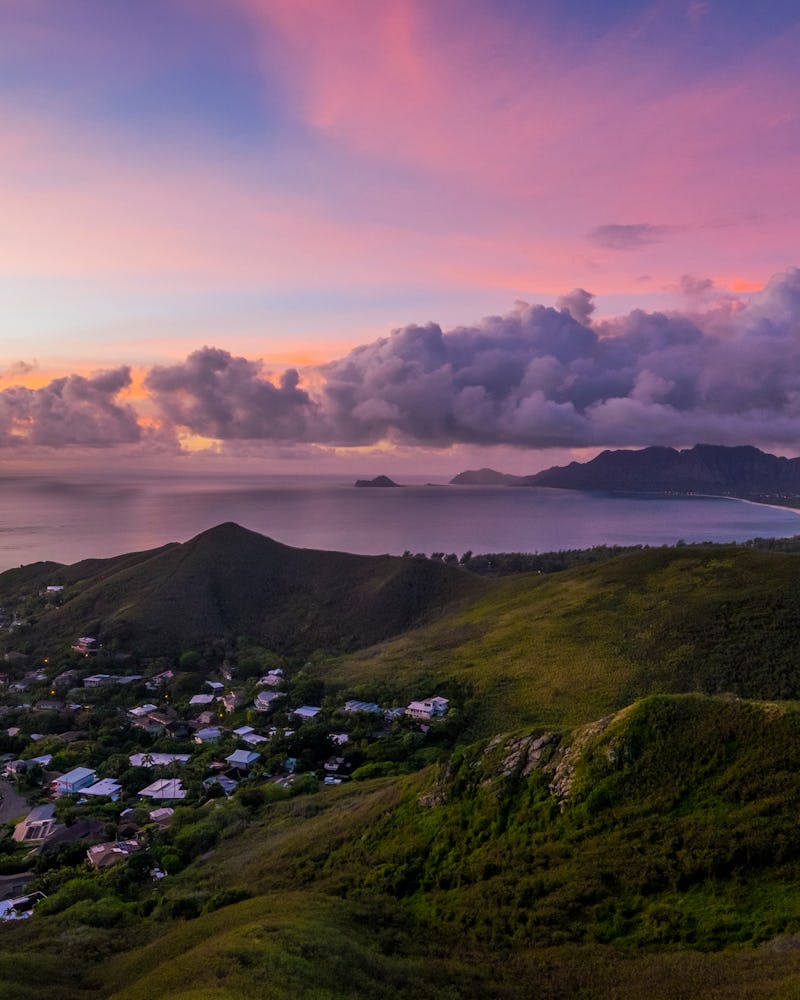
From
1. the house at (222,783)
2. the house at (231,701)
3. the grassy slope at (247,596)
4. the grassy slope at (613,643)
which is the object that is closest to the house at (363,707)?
the grassy slope at (613,643)

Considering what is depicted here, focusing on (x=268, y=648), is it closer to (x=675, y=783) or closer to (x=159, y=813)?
(x=159, y=813)

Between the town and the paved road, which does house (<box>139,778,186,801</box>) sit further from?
the paved road

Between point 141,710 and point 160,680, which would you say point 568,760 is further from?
point 160,680

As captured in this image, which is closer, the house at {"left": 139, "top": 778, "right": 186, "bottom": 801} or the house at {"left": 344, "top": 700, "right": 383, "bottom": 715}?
the house at {"left": 139, "top": 778, "right": 186, "bottom": 801}

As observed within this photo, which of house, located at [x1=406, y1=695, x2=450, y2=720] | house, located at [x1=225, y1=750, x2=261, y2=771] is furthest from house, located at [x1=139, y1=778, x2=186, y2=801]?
house, located at [x1=406, y1=695, x2=450, y2=720]

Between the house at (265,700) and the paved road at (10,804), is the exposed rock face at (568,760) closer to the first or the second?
the paved road at (10,804)

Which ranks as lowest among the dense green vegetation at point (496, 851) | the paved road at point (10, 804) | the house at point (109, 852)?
the paved road at point (10, 804)

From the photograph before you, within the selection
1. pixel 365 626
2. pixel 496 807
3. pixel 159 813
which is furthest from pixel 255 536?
pixel 496 807

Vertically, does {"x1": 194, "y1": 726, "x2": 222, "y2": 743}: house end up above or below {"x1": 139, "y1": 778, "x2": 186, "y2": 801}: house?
below
